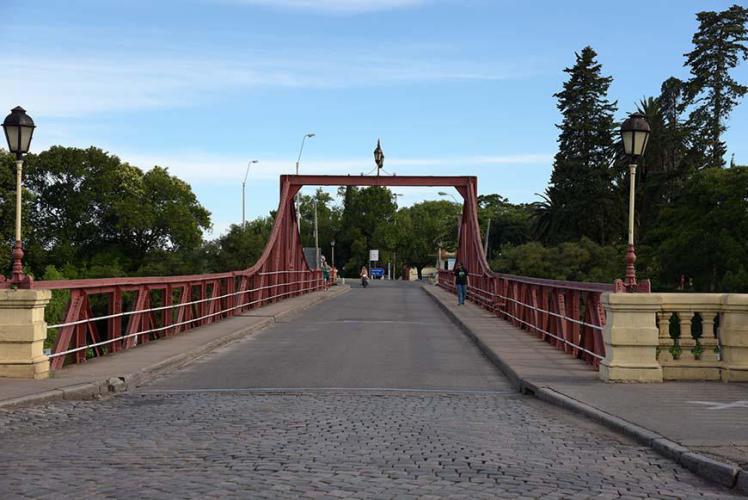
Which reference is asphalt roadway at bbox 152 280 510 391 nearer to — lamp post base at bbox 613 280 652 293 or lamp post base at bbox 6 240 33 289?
lamp post base at bbox 613 280 652 293

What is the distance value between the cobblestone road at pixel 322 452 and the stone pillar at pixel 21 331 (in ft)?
5.65

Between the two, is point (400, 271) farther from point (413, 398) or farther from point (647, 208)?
point (413, 398)

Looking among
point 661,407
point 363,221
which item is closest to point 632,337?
point 661,407

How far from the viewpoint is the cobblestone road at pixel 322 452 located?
6168 mm

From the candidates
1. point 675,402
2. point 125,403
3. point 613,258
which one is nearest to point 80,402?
point 125,403

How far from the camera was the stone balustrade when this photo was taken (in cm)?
1145

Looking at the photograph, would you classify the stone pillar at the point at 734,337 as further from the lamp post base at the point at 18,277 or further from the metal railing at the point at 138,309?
the lamp post base at the point at 18,277

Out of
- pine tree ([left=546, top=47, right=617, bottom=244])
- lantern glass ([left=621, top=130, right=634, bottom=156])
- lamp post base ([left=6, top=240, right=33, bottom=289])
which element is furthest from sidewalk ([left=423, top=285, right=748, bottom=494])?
pine tree ([left=546, top=47, right=617, bottom=244])

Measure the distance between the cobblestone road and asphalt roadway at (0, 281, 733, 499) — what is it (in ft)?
0.05

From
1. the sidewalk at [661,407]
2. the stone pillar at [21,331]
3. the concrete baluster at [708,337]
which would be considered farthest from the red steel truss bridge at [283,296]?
the concrete baluster at [708,337]

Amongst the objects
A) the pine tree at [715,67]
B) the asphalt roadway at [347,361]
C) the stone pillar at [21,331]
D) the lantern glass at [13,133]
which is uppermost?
the pine tree at [715,67]

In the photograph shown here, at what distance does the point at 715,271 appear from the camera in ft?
163

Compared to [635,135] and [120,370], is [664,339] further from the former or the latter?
[120,370]

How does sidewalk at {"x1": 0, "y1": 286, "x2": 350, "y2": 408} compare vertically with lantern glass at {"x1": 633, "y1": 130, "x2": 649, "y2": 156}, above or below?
below
